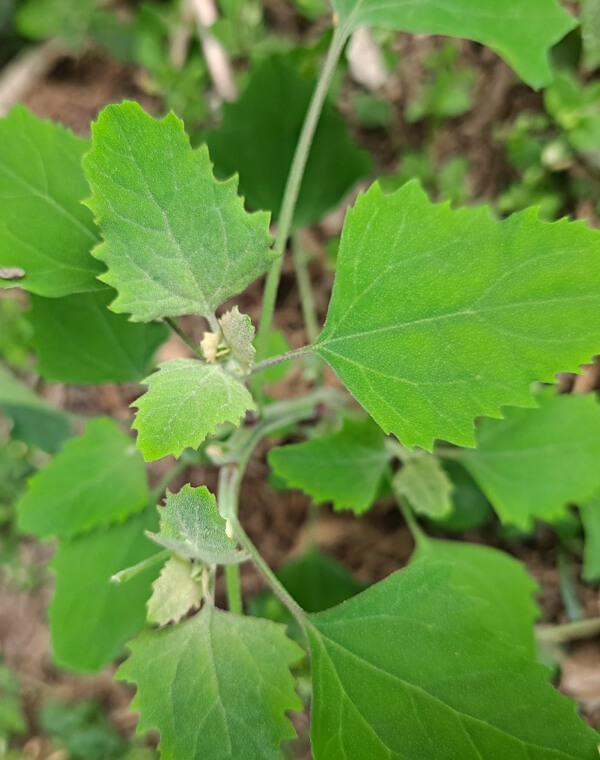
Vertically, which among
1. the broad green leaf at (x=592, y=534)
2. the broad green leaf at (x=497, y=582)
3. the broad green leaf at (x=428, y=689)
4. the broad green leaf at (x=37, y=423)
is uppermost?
the broad green leaf at (x=37, y=423)

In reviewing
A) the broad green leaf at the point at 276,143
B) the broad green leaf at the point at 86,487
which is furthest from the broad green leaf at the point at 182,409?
the broad green leaf at the point at 276,143

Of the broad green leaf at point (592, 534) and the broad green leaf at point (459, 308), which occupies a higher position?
the broad green leaf at point (459, 308)

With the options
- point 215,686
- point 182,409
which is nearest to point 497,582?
point 215,686

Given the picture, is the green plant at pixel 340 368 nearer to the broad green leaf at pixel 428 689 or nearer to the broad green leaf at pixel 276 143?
the broad green leaf at pixel 428 689

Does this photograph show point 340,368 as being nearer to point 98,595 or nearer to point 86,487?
point 86,487

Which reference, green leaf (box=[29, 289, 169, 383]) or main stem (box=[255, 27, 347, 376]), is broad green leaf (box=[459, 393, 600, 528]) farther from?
green leaf (box=[29, 289, 169, 383])

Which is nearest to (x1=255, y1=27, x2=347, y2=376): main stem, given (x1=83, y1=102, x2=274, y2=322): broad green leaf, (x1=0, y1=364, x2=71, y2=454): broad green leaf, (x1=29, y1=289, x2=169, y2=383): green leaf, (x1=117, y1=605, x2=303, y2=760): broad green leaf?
(x1=83, y1=102, x2=274, y2=322): broad green leaf
